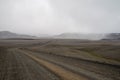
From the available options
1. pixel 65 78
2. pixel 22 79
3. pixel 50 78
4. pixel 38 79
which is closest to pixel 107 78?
pixel 65 78

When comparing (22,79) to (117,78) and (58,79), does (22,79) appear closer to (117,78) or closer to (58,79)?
(58,79)

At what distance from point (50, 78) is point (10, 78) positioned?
148 inches

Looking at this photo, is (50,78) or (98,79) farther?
(50,78)

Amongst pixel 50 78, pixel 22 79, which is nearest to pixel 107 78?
pixel 50 78

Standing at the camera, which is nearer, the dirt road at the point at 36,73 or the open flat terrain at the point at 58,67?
the dirt road at the point at 36,73

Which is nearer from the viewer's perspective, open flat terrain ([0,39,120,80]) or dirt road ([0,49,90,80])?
dirt road ([0,49,90,80])

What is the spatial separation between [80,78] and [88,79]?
839 mm

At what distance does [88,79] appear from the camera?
14688 millimetres

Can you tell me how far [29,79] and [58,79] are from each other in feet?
8.77

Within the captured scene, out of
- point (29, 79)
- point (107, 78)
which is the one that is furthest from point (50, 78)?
point (107, 78)

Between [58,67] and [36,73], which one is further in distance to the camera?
[58,67]

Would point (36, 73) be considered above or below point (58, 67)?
above

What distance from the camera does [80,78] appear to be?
15211 mm

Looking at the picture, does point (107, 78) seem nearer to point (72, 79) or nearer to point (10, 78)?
point (72, 79)
